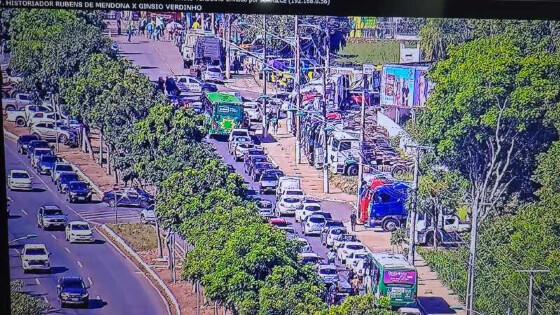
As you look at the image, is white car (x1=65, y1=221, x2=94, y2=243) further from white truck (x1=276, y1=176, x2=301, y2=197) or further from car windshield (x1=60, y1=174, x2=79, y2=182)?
white truck (x1=276, y1=176, x2=301, y2=197)

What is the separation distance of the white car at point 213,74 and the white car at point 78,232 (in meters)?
0.72

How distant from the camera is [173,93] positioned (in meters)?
3.54

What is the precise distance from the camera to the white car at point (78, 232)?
11.4 feet

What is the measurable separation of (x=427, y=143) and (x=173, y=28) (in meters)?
1.07

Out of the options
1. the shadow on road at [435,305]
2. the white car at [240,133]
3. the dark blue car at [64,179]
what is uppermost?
the white car at [240,133]

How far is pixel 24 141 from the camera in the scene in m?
3.43

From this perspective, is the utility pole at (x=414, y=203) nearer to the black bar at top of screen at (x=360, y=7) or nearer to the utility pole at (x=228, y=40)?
the black bar at top of screen at (x=360, y=7)

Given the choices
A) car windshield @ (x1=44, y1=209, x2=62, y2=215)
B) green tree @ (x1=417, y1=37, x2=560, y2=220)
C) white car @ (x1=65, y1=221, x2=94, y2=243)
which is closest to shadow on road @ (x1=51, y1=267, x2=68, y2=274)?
white car @ (x1=65, y1=221, x2=94, y2=243)

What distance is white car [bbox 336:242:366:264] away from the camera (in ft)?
11.5

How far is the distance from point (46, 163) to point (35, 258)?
1.19ft

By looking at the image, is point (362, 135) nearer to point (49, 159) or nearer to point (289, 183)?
point (289, 183)

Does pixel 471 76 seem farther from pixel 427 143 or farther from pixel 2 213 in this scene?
pixel 2 213

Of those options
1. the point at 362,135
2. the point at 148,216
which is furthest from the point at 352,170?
the point at 148,216

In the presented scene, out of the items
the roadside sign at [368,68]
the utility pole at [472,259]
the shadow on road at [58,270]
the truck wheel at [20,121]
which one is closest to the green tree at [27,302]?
the shadow on road at [58,270]
